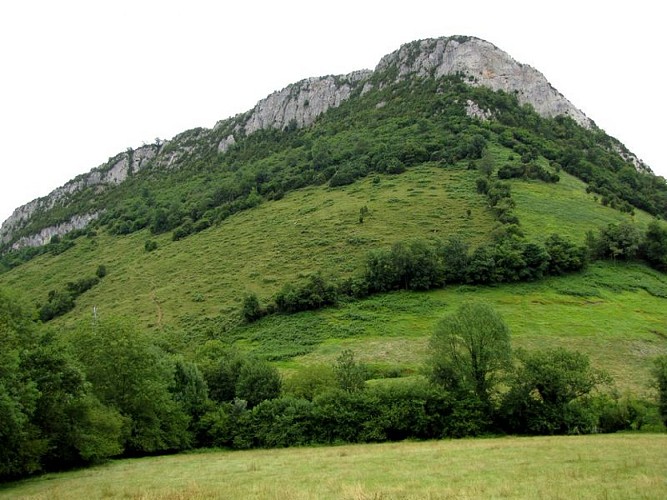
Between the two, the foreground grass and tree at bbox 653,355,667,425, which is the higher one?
the foreground grass

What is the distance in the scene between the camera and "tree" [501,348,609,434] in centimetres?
3756

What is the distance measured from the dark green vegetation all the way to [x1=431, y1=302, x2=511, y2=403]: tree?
17 cm

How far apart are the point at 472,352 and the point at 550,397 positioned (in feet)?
21.5

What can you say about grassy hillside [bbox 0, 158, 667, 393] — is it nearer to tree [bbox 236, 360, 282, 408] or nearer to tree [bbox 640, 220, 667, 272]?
tree [bbox 640, 220, 667, 272]

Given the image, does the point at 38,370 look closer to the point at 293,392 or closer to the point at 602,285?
the point at 293,392

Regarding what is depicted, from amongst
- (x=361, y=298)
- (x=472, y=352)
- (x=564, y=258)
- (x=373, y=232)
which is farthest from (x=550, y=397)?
(x=373, y=232)

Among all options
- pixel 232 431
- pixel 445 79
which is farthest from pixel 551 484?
pixel 445 79

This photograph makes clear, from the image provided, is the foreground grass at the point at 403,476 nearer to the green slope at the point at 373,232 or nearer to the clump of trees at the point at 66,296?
the green slope at the point at 373,232

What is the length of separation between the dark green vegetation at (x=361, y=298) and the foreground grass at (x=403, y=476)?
521 cm

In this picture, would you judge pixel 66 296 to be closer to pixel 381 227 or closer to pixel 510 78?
pixel 381 227

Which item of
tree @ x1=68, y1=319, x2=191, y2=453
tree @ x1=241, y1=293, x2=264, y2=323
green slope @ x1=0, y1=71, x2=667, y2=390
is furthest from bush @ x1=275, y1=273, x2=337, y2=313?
tree @ x1=68, y1=319, x2=191, y2=453

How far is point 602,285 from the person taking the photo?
264ft

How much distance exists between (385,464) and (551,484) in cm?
893

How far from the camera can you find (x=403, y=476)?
19.4m
